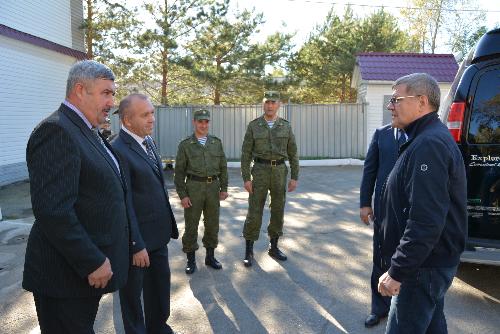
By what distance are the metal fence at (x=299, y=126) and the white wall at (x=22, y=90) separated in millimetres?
3250

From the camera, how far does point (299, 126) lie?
15.7m

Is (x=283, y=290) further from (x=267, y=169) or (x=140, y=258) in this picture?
(x=140, y=258)

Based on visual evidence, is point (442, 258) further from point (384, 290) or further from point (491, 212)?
point (491, 212)

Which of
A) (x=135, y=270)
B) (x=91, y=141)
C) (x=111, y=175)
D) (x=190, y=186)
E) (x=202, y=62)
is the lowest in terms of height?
(x=135, y=270)

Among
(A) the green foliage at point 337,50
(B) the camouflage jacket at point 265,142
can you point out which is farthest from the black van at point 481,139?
(A) the green foliage at point 337,50

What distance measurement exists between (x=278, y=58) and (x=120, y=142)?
70.4 ft

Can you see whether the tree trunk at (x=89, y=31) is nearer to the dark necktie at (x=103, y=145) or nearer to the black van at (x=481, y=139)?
the black van at (x=481, y=139)

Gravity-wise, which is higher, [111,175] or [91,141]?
[91,141]

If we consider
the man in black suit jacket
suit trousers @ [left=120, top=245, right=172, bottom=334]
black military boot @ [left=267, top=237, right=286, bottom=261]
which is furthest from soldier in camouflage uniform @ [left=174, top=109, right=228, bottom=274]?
suit trousers @ [left=120, top=245, right=172, bottom=334]

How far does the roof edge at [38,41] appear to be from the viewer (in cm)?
1066

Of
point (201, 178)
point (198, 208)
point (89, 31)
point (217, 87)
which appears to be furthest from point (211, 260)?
point (217, 87)

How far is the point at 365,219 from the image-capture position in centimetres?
385

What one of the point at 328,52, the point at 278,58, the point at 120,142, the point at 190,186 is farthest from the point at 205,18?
the point at 120,142

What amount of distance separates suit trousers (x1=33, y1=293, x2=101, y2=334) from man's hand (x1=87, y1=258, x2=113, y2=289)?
12 centimetres
